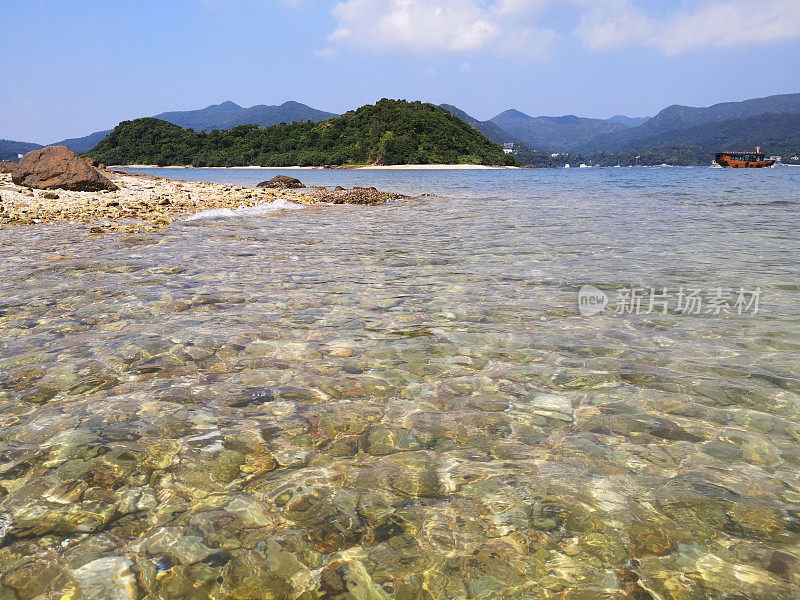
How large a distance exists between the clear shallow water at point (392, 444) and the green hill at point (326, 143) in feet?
427

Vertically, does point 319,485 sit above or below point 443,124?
below

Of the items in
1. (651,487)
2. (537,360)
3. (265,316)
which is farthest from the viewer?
(265,316)

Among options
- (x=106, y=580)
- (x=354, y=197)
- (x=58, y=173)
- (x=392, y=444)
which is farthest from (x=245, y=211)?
(x=106, y=580)

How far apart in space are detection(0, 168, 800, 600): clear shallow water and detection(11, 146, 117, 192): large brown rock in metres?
19.3

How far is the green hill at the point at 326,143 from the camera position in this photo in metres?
135

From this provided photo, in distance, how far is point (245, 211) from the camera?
19.9m

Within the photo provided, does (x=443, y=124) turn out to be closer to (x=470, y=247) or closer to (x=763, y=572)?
(x=470, y=247)

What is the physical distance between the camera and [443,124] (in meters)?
151

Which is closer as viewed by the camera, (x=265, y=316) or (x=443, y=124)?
(x=265, y=316)

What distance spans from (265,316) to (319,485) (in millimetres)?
3466

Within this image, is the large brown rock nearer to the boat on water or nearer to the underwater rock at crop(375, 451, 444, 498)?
the underwater rock at crop(375, 451, 444, 498)

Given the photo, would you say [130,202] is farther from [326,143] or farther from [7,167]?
[326,143]

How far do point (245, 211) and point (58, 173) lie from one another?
10749 millimetres

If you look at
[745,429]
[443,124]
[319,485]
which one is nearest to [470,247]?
[745,429]
